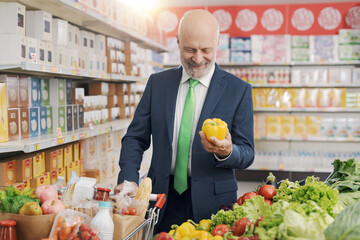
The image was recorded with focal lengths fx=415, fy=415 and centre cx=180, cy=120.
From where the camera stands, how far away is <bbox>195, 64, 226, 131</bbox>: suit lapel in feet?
7.61

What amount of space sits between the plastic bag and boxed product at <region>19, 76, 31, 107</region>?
154 cm

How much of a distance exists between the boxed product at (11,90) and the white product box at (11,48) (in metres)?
0.12

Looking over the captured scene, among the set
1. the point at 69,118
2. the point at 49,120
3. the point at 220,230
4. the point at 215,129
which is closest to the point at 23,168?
the point at 49,120

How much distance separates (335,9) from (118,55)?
5.13 metres

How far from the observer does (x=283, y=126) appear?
7691 millimetres

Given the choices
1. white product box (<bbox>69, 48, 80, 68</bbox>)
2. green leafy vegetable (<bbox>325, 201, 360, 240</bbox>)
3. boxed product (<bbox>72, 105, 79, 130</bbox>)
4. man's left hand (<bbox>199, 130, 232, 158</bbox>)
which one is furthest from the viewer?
boxed product (<bbox>72, 105, 79, 130</bbox>)

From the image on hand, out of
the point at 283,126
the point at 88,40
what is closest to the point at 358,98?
the point at 283,126

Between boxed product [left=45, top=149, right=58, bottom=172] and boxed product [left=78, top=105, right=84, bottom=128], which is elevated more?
boxed product [left=78, top=105, right=84, bottom=128]

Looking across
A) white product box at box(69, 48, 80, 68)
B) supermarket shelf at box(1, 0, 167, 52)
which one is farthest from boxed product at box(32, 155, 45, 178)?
supermarket shelf at box(1, 0, 167, 52)

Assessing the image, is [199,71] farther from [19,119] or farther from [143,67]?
[143,67]

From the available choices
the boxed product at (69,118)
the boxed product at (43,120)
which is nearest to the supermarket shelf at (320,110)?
the boxed product at (69,118)

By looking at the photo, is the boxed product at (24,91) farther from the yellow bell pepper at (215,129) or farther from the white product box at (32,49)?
the yellow bell pepper at (215,129)

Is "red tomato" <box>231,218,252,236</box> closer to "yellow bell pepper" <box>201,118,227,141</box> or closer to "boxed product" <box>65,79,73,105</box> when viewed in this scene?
"yellow bell pepper" <box>201,118,227,141</box>

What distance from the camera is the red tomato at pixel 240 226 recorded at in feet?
5.41
